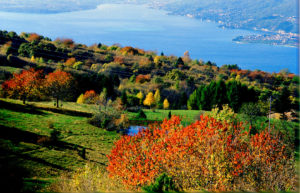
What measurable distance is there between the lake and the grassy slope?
202 feet

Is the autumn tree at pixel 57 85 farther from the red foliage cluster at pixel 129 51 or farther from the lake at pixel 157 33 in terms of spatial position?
the red foliage cluster at pixel 129 51

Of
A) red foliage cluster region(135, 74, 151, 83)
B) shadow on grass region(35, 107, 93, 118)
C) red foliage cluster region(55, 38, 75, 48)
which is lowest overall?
shadow on grass region(35, 107, 93, 118)

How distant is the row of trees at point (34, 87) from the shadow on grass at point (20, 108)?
1382 millimetres

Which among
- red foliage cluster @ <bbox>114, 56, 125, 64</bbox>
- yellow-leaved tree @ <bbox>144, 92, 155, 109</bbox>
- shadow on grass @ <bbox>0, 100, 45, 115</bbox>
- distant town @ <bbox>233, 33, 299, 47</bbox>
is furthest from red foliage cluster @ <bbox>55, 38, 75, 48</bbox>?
shadow on grass @ <bbox>0, 100, 45, 115</bbox>

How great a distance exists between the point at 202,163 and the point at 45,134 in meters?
17.1

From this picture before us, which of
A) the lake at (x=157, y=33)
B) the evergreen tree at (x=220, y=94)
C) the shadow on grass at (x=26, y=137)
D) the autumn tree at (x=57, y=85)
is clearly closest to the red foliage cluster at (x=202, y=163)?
the shadow on grass at (x=26, y=137)

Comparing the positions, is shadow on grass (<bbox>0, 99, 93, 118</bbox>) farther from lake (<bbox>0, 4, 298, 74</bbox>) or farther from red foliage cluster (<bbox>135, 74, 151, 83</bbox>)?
lake (<bbox>0, 4, 298, 74</bbox>)

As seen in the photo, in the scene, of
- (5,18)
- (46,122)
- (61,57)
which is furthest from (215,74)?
(5,18)

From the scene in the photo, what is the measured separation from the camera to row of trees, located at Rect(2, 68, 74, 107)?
31.4 m

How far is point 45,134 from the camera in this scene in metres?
24.1

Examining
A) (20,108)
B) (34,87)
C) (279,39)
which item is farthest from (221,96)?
(20,108)

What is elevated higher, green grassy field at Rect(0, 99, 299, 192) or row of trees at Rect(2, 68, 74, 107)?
row of trees at Rect(2, 68, 74, 107)

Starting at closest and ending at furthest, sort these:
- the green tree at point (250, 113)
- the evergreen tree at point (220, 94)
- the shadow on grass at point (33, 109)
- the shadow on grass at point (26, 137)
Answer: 1. the shadow on grass at point (26, 137)
2. the shadow on grass at point (33, 109)
3. the green tree at point (250, 113)
4. the evergreen tree at point (220, 94)

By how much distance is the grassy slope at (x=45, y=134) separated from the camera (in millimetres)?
17891
